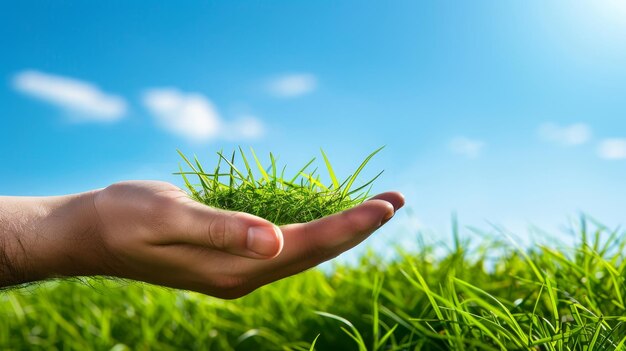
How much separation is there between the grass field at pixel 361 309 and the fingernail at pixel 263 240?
0.51 metres

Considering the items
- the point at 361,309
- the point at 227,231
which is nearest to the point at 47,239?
the point at 227,231

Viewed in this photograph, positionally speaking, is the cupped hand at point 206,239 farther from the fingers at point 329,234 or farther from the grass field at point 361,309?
the grass field at point 361,309

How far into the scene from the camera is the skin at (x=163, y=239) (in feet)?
5.18

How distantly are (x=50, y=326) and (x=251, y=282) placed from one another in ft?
7.39

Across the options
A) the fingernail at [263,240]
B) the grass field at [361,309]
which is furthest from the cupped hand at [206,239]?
the grass field at [361,309]

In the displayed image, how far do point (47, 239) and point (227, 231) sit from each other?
2.93 ft

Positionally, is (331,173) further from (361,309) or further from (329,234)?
(361,309)

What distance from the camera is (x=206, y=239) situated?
164 cm

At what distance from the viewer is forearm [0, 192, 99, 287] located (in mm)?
2102

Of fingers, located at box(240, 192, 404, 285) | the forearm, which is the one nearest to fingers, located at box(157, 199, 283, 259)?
fingers, located at box(240, 192, 404, 285)

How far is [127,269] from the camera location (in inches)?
82.0

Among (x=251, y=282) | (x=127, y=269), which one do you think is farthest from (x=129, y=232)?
(x=251, y=282)

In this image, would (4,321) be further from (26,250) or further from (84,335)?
(26,250)

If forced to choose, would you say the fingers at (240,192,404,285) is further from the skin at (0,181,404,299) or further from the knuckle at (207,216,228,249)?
the knuckle at (207,216,228,249)
